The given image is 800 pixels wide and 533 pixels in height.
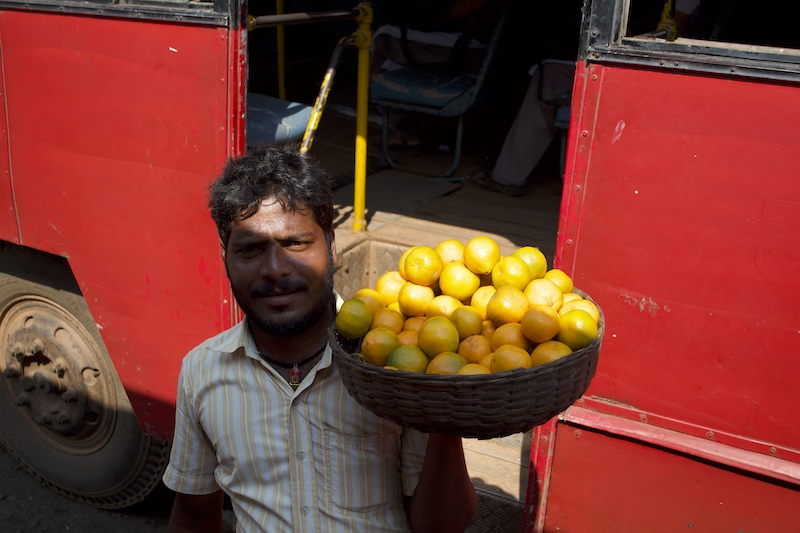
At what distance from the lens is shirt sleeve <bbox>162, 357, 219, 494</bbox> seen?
195 centimetres

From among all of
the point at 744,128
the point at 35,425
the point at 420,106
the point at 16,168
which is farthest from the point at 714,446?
the point at 420,106

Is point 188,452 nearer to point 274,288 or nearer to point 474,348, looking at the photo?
point 274,288

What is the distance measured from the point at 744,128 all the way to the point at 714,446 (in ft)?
3.33

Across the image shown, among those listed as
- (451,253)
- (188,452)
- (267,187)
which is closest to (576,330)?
(451,253)

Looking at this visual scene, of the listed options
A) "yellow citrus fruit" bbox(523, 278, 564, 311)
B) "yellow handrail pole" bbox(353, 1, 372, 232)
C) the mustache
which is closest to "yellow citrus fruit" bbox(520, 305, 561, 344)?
"yellow citrus fruit" bbox(523, 278, 564, 311)

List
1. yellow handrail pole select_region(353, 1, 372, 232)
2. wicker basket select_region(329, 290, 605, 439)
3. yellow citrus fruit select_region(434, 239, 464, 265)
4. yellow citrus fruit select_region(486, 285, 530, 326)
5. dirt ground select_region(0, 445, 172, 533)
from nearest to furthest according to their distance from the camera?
wicker basket select_region(329, 290, 605, 439) < yellow citrus fruit select_region(486, 285, 530, 326) < yellow citrus fruit select_region(434, 239, 464, 265) < yellow handrail pole select_region(353, 1, 372, 232) < dirt ground select_region(0, 445, 172, 533)

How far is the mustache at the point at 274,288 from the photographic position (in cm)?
186

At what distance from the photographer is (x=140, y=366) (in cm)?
365

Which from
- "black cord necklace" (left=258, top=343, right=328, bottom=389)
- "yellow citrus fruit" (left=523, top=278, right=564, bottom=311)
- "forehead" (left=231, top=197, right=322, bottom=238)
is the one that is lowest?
"black cord necklace" (left=258, top=343, right=328, bottom=389)

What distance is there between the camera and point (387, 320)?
1.87 metres

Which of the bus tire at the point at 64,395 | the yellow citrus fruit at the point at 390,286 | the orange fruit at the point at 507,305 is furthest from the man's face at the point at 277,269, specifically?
the bus tire at the point at 64,395

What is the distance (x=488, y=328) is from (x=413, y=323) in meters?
0.18

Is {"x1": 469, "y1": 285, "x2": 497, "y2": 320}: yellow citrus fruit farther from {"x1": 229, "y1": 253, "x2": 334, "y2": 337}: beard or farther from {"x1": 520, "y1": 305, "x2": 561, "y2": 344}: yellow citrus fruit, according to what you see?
{"x1": 229, "y1": 253, "x2": 334, "y2": 337}: beard

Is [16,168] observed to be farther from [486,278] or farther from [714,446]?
[714,446]
